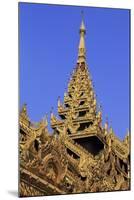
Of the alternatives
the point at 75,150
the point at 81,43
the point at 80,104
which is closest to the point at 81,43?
the point at 81,43

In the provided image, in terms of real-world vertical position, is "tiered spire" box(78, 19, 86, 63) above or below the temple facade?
above

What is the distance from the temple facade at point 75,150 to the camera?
588cm

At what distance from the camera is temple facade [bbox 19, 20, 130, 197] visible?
5.88 m

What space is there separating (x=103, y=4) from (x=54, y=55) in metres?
0.56

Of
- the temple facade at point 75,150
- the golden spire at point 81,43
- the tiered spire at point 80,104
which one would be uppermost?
the golden spire at point 81,43

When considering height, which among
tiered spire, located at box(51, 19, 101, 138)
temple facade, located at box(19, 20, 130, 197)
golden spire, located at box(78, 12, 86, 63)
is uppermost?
golden spire, located at box(78, 12, 86, 63)

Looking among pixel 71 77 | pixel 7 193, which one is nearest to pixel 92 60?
pixel 71 77

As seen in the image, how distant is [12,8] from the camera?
578 centimetres

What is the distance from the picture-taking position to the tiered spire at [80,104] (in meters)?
6.03

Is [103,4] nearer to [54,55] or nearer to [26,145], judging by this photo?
[54,55]

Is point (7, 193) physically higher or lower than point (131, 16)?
lower

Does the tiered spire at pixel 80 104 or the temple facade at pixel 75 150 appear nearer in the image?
the temple facade at pixel 75 150

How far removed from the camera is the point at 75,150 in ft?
19.9

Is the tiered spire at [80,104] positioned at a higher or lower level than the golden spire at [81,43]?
lower
